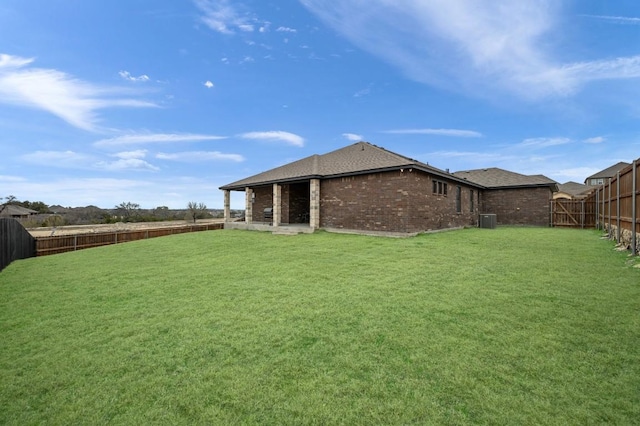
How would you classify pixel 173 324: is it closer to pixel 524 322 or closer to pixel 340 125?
pixel 524 322

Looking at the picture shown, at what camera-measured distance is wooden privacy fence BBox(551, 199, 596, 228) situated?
16938 millimetres

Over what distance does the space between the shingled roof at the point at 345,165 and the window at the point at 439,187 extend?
1.40 ft

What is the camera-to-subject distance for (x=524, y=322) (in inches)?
131

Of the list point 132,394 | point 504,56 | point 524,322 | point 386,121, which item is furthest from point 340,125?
point 132,394

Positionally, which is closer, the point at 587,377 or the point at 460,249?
the point at 587,377

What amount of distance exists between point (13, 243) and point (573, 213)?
28.8m

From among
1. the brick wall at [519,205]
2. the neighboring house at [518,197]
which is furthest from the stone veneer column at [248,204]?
the brick wall at [519,205]

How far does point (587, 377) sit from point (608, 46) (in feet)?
45.4

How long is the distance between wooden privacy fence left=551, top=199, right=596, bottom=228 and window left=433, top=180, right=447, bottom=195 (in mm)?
9827

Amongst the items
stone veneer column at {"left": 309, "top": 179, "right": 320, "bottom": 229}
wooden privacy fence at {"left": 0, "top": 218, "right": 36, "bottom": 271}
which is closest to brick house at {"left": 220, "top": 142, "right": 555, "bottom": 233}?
stone veneer column at {"left": 309, "top": 179, "right": 320, "bottom": 229}

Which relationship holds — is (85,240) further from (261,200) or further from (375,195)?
(375,195)

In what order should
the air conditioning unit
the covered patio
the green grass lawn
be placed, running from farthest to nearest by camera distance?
the air conditioning unit → the covered patio → the green grass lawn

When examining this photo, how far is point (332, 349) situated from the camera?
2.80 metres

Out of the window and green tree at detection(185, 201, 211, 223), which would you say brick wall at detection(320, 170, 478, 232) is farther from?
green tree at detection(185, 201, 211, 223)
